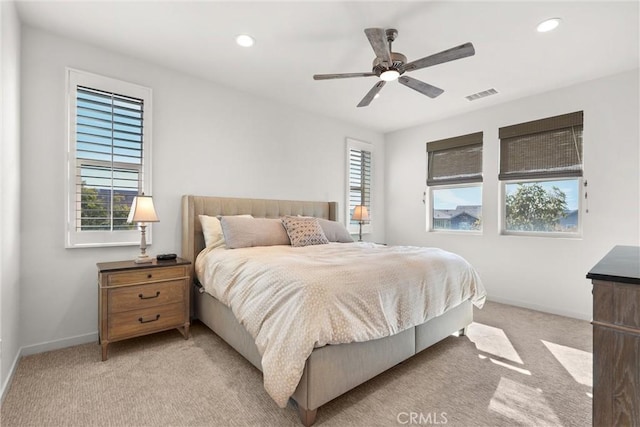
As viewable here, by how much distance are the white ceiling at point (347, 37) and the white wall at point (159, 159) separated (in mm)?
225

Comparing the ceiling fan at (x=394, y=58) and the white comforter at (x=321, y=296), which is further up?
the ceiling fan at (x=394, y=58)

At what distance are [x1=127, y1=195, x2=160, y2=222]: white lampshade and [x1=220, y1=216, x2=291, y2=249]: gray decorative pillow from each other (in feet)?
2.11

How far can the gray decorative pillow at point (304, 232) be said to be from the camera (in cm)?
322

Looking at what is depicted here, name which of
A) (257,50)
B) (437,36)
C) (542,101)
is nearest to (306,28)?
(257,50)

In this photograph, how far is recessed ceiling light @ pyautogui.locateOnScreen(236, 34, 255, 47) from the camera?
2.54m

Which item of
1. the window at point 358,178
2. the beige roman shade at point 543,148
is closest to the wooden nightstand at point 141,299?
the window at point 358,178

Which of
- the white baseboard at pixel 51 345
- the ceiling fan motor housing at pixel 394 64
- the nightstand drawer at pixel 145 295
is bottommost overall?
the white baseboard at pixel 51 345

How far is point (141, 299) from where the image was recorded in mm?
2463

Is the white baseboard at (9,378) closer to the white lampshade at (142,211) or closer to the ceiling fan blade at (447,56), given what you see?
the white lampshade at (142,211)

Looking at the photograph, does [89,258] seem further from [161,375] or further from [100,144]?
[161,375]

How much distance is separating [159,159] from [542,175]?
4525 mm

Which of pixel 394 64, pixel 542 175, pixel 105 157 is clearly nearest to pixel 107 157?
pixel 105 157

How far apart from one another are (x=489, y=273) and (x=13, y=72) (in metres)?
5.35

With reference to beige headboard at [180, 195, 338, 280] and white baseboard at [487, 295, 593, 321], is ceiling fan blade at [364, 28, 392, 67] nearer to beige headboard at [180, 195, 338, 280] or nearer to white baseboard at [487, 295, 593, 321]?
beige headboard at [180, 195, 338, 280]
